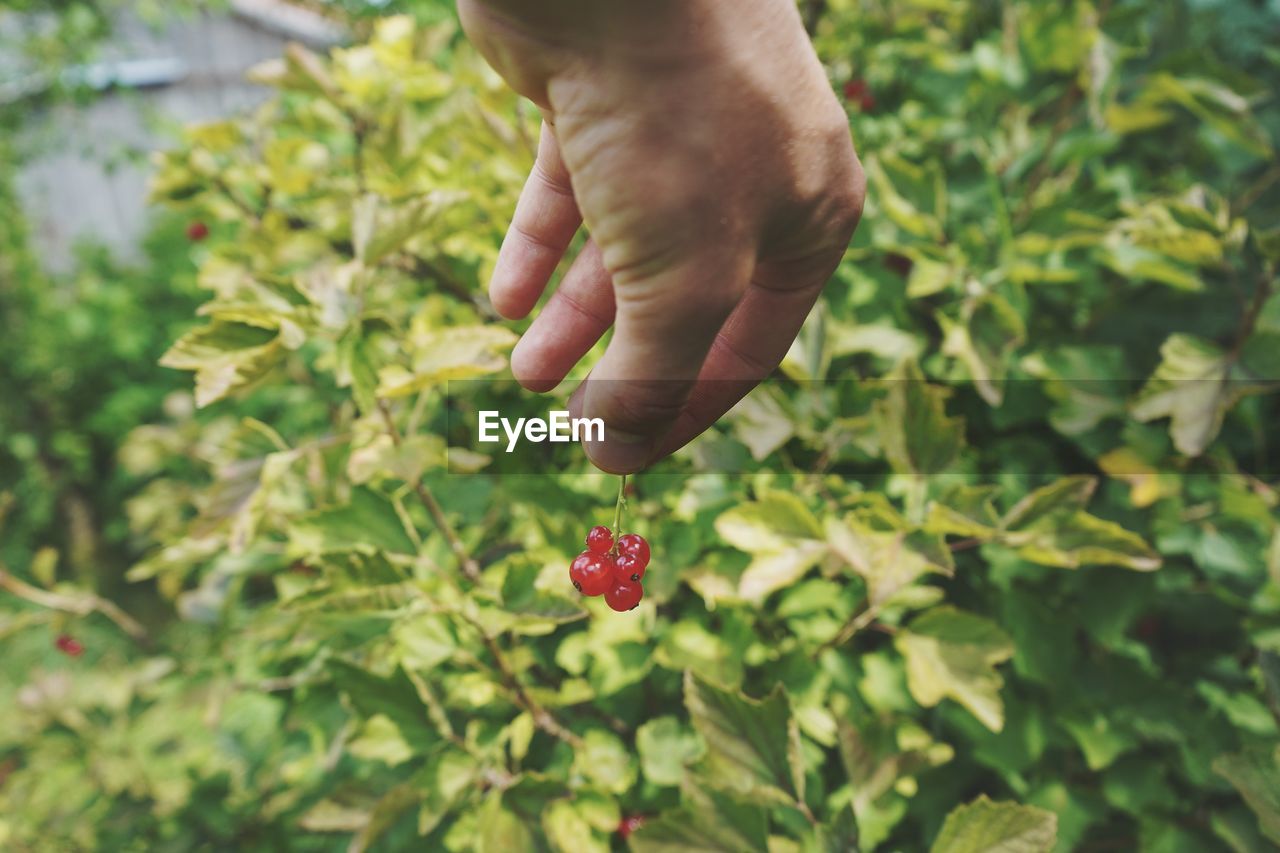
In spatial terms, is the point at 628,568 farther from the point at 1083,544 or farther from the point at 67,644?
the point at 67,644

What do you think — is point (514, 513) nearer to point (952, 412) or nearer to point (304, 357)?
point (304, 357)

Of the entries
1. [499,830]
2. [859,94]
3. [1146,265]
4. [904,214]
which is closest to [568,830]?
[499,830]

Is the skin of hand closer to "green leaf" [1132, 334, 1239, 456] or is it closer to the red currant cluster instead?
the red currant cluster

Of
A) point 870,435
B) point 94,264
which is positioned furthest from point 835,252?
point 94,264

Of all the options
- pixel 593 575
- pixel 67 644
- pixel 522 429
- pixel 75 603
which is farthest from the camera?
pixel 67 644

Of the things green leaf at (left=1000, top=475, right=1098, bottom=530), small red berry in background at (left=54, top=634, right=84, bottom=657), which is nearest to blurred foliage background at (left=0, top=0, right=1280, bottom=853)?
green leaf at (left=1000, top=475, right=1098, bottom=530)

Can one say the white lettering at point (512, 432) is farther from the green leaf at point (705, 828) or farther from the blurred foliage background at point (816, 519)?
the green leaf at point (705, 828)

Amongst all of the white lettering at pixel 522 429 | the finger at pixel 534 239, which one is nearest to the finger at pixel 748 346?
the finger at pixel 534 239
